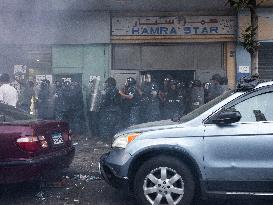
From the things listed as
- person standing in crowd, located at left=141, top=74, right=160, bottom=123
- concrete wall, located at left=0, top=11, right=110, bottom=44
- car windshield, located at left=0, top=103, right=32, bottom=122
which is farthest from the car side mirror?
concrete wall, located at left=0, top=11, right=110, bottom=44

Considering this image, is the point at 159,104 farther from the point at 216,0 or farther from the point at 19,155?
the point at 19,155

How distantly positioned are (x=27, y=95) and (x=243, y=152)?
8551 mm

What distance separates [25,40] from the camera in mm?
12945

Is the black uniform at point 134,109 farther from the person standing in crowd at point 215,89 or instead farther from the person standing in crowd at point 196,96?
the person standing in crowd at point 215,89

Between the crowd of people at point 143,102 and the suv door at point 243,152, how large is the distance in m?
5.73

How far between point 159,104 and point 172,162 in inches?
248

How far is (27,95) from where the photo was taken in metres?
12.0

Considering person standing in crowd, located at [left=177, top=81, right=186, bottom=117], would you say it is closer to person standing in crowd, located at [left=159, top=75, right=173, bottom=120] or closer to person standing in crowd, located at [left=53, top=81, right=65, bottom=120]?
person standing in crowd, located at [left=159, top=75, right=173, bottom=120]

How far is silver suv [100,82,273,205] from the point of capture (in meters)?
4.77

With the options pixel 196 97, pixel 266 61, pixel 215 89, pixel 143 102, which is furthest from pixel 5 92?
pixel 266 61

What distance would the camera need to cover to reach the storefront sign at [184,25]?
1267 centimetres

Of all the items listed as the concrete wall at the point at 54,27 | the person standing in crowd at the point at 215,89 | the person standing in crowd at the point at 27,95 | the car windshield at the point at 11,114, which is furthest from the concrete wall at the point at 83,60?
the car windshield at the point at 11,114

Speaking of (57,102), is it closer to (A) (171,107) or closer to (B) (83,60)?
(B) (83,60)

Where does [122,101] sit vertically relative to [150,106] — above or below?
above
